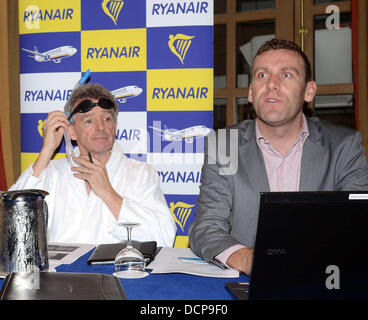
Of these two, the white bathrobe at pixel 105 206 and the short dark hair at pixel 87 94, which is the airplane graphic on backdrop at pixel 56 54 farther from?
the white bathrobe at pixel 105 206

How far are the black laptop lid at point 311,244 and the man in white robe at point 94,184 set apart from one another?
113 cm

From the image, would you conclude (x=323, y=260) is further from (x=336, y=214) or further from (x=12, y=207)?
(x=12, y=207)

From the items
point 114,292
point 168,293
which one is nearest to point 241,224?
point 168,293

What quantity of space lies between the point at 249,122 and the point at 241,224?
0.50m

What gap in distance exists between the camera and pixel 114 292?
3.05 ft

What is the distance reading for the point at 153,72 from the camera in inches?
112

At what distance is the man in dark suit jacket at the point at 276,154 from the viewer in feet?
5.49

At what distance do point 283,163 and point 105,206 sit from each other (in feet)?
2.90

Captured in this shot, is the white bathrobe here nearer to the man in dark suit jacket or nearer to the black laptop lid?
the man in dark suit jacket

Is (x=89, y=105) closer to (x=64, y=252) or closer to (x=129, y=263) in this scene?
(x=64, y=252)

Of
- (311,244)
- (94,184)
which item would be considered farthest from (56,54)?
(311,244)

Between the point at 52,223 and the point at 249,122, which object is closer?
the point at 249,122

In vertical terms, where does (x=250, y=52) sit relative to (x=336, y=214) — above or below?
above

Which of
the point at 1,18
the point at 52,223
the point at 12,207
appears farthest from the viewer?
the point at 1,18
